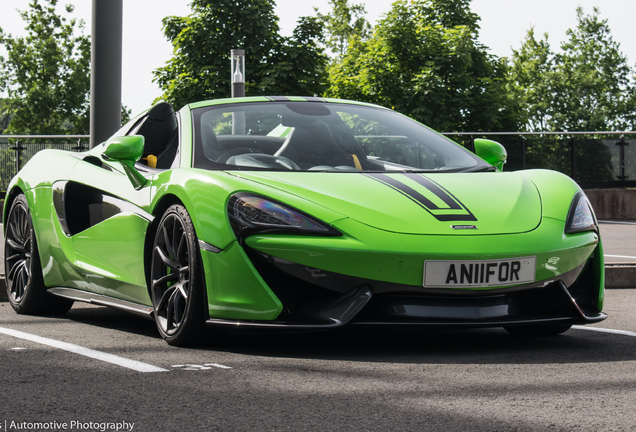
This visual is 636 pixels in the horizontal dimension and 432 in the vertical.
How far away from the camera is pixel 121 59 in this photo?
24.3 feet

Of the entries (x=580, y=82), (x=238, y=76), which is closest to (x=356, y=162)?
(x=238, y=76)

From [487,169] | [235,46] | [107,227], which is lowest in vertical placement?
[107,227]

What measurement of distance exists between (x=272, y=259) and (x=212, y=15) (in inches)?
1199

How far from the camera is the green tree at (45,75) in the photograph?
56.6m

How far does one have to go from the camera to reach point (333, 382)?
10.2 feet

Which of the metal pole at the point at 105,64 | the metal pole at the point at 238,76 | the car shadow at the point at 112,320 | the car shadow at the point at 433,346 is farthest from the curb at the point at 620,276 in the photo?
the metal pole at the point at 238,76

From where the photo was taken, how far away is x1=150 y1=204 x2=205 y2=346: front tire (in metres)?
3.84

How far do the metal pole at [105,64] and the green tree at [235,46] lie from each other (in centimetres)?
2364

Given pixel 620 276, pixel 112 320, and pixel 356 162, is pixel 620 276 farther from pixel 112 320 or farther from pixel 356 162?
pixel 112 320

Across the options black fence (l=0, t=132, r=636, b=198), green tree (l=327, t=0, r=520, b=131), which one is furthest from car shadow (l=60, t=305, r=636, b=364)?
green tree (l=327, t=0, r=520, b=131)

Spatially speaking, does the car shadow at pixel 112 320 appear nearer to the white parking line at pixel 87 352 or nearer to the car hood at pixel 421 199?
the white parking line at pixel 87 352

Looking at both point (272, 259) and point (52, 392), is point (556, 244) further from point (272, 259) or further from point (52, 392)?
point (52, 392)

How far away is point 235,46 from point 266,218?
97.5 feet

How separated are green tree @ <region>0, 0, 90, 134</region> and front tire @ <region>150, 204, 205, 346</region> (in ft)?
178
